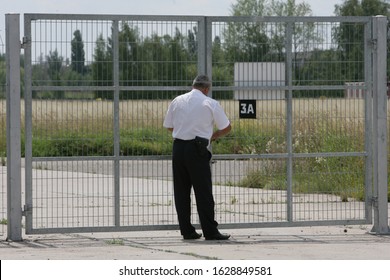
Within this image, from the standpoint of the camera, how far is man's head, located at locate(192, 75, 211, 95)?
12.7 metres

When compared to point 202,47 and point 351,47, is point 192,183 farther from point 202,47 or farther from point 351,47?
point 351,47

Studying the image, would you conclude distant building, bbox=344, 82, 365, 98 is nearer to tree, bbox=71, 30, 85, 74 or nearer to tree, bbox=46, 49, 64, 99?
tree, bbox=71, 30, 85, 74

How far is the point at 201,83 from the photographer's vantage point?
12703 millimetres

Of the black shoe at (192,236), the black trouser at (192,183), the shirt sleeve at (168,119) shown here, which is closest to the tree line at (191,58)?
the shirt sleeve at (168,119)

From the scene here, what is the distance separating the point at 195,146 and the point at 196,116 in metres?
0.33

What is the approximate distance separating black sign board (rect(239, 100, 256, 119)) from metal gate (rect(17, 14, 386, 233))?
14mm

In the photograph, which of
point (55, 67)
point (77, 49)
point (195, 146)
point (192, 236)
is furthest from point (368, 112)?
point (55, 67)

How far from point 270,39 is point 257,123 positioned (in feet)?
3.27

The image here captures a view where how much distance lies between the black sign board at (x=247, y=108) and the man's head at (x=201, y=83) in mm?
657

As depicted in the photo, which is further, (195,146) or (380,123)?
(380,123)

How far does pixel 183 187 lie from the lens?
12.8m

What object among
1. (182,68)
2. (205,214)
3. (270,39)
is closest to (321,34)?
(270,39)

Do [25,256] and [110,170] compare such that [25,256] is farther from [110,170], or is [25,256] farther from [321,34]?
[321,34]

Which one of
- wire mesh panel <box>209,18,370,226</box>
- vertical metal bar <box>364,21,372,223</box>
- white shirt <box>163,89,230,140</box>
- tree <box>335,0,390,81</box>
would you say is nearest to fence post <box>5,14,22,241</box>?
white shirt <box>163,89,230,140</box>
